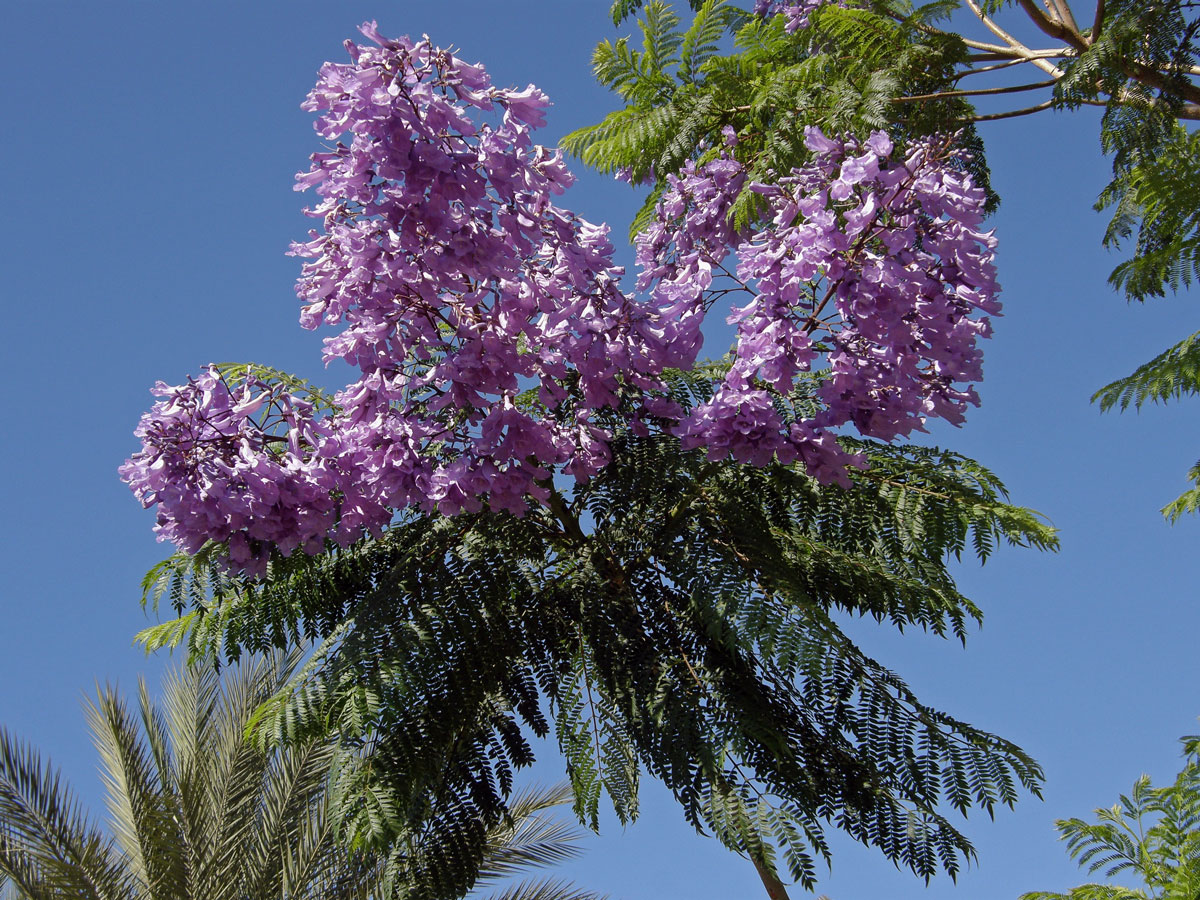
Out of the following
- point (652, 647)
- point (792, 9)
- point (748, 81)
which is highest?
point (792, 9)

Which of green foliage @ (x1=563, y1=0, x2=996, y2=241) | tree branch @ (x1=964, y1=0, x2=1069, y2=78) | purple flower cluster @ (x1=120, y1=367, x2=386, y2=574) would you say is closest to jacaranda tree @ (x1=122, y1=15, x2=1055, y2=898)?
purple flower cluster @ (x1=120, y1=367, x2=386, y2=574)

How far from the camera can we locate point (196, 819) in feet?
20.4

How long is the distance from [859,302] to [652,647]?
118cm

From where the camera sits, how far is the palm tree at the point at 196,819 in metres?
5.79

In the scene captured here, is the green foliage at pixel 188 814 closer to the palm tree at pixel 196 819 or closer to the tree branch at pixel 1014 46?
the palm tree at pixel 196 819

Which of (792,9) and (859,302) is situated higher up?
(792,9)

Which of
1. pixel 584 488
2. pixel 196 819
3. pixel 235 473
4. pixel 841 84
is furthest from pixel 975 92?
pixel 196 819

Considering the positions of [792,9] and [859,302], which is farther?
[792,9]

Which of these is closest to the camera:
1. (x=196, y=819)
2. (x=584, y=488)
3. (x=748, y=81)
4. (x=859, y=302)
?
(x=859, y=302)

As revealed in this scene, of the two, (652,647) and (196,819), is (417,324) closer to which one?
(652,647)

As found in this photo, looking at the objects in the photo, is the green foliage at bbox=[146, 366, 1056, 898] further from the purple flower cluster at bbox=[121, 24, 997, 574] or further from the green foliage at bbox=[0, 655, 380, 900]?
the green foliage at bbox=[0, 655, 380, 900]

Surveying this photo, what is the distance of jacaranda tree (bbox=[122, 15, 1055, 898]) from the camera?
3016 millimetres

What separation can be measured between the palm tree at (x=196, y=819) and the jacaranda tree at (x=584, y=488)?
251 cm

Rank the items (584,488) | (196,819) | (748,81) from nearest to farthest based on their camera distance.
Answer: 1. (584,488)
2. (748,81)
3. (196,819)
